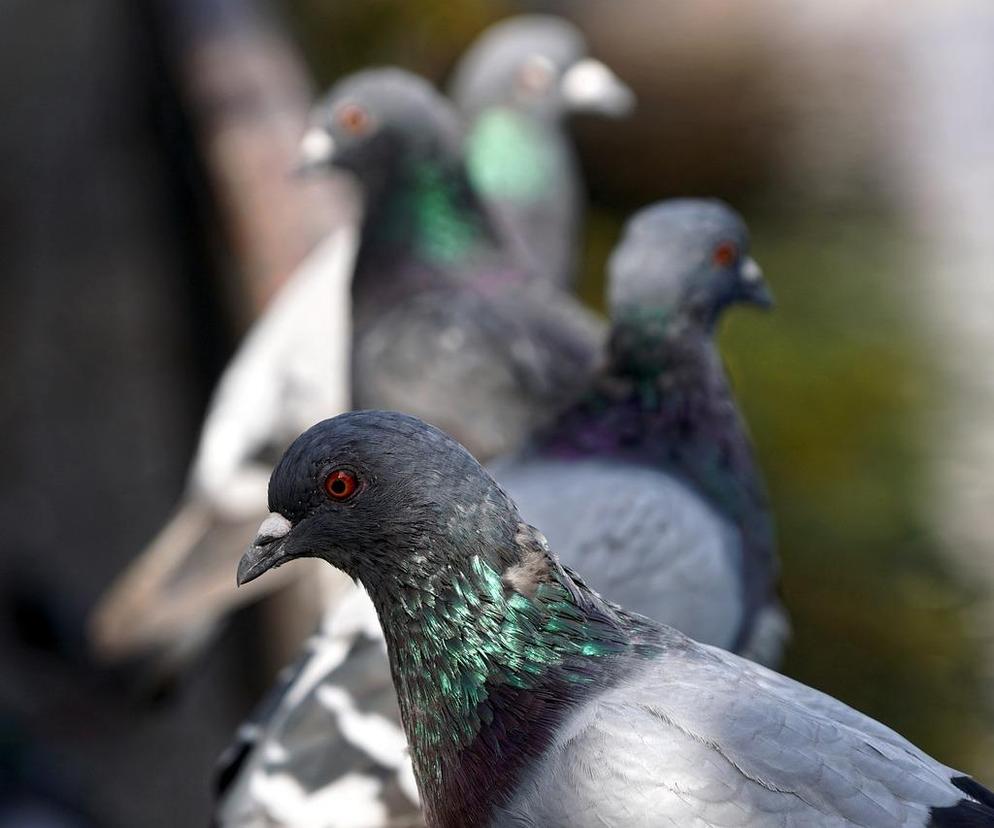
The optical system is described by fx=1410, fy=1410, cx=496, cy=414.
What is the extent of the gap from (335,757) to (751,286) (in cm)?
182

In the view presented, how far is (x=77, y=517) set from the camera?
7984 mm

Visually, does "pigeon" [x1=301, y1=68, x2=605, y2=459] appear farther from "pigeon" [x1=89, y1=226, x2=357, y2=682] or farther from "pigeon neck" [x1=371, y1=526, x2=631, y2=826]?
"pigeon neck" [x1=371, y1=526, x2=631, y2=826]

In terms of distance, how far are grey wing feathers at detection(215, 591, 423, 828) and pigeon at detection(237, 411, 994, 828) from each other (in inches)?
30.0

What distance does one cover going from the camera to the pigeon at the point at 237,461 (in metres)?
5.19

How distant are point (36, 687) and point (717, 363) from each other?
4.99 m

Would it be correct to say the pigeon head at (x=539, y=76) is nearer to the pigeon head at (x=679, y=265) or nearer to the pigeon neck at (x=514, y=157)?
the pigeon neck at (x=514, y=157)

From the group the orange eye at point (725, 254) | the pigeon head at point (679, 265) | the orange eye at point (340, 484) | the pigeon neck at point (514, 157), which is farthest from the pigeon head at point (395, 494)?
the pigeon neck at point (514, 157)

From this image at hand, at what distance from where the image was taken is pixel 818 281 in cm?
905

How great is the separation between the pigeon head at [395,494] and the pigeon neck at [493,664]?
0.05 metres

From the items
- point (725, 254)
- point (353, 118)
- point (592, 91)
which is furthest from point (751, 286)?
point (592, 91)

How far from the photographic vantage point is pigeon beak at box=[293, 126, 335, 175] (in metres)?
5.08

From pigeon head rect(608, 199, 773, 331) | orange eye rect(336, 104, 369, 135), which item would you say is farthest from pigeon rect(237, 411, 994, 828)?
orange eye rect(336, 104, 369, 135)

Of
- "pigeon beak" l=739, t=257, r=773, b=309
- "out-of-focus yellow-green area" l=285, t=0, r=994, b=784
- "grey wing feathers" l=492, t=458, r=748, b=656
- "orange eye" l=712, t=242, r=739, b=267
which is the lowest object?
"out-of-focus yellow-green area" l=285, t=0, r=994, b=784

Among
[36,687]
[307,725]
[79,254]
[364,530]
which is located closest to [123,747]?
[36,687]
